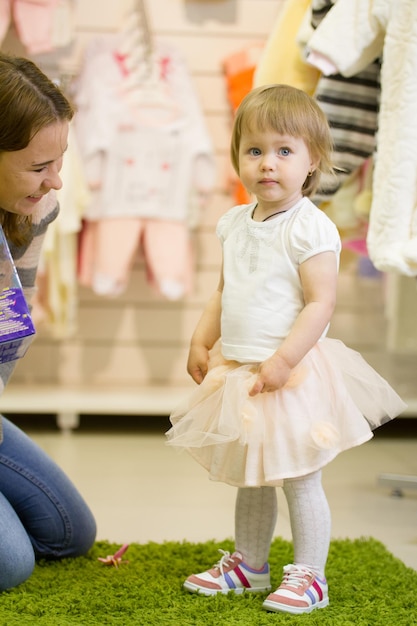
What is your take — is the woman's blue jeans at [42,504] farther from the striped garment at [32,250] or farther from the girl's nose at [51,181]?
the girl's nose at [51,181]

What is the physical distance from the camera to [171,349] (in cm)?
363

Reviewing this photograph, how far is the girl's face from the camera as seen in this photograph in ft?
5.16

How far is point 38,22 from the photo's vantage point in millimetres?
3244

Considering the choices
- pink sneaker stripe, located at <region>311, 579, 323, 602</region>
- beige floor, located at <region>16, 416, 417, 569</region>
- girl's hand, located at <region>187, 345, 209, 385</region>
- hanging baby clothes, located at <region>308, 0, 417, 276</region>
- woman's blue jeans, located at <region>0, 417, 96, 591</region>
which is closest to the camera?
pink sneaker stripe, located at <region>311, 579, 323, 602</region>

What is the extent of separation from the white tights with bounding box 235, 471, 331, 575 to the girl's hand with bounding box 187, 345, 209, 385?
0.75ft

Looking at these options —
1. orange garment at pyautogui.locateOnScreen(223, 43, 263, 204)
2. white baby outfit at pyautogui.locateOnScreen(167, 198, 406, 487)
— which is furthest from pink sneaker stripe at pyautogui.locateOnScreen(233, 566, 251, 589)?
orange garment at pyautogui.locateOnScreen(223, 43, 263, 204)

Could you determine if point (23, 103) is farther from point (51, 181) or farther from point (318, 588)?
point (318, 588)

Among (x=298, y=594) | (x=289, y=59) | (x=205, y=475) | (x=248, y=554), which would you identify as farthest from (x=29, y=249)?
(x=205, y=475)

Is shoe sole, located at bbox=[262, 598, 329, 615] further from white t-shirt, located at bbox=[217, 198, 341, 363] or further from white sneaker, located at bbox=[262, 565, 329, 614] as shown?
white t-shirt, located at bbox=[217, 198, 341, 363]

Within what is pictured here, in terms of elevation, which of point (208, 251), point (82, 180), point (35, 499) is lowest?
point (35, 499)

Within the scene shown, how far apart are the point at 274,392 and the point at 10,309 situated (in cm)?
47

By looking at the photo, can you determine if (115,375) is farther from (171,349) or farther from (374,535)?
(374,535)

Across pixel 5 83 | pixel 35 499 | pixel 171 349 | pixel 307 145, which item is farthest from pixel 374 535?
pixel 171 349

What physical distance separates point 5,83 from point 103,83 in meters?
1.89
